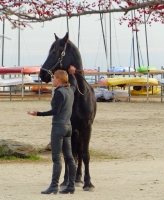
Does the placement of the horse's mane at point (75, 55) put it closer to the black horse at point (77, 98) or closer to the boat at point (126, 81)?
the black horse at point (77, 98)

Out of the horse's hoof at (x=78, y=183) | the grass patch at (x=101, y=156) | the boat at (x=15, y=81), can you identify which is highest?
the boat at (x=15, y=81)

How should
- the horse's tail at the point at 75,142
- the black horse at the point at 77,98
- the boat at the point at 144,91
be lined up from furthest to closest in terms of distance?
the boat at the point at 144,91, the horse's tail at the point at 75,142, the black horse at the point at 77,98

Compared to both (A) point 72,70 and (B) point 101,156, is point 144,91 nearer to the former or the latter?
(B) point 101,156

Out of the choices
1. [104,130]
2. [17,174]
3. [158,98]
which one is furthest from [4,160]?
[158,98]

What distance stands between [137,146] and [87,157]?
7018mm

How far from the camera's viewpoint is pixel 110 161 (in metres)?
15.1

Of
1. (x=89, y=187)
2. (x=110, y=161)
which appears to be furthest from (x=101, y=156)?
(x=89, y=187)

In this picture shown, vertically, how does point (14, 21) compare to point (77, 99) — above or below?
above

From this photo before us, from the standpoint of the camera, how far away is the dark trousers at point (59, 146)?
10086 mm

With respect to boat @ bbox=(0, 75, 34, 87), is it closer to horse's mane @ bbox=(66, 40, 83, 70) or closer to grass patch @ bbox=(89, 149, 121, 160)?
grass patch @ bbox=(89, 149, 121, 160)

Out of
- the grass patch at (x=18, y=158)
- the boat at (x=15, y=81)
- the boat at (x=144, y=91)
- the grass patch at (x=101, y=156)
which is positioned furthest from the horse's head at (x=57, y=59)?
the boat at (x=15, y=81)

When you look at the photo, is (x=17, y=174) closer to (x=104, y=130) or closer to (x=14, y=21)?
(x=14, y=21)

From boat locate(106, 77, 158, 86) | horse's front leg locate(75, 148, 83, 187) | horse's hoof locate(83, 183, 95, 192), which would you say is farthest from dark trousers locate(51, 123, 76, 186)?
boat locate(106, 77, 158, 86)

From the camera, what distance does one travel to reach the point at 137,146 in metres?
18.0
